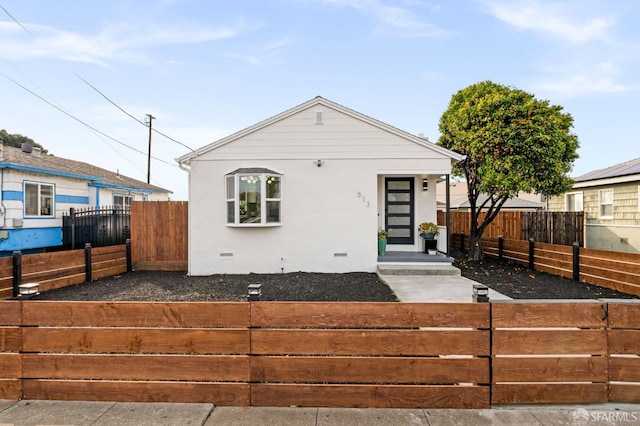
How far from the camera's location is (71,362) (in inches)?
122

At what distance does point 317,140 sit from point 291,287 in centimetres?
439

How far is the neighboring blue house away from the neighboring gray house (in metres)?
22.3

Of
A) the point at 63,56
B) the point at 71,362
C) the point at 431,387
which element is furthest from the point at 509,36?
the point at 63,56

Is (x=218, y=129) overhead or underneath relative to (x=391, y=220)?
overhead

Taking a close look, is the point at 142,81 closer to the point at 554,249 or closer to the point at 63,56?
the point at 63,56

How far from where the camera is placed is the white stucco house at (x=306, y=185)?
9578 mm

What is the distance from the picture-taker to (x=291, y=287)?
7844 millimetres

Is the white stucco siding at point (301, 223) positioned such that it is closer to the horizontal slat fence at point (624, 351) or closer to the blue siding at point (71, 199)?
the horizontal slat fence at point (624, 351)

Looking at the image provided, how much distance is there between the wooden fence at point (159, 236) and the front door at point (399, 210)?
6558mm

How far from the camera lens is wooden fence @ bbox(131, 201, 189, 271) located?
1036 centimetres

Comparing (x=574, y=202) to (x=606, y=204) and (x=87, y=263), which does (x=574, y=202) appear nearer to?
(x=606, y=204)

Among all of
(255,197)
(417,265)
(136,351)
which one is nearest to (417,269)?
(417,265)

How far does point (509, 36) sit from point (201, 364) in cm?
1368

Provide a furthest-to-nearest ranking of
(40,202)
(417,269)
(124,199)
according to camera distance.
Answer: (124,199), (40,202), (417,269)
